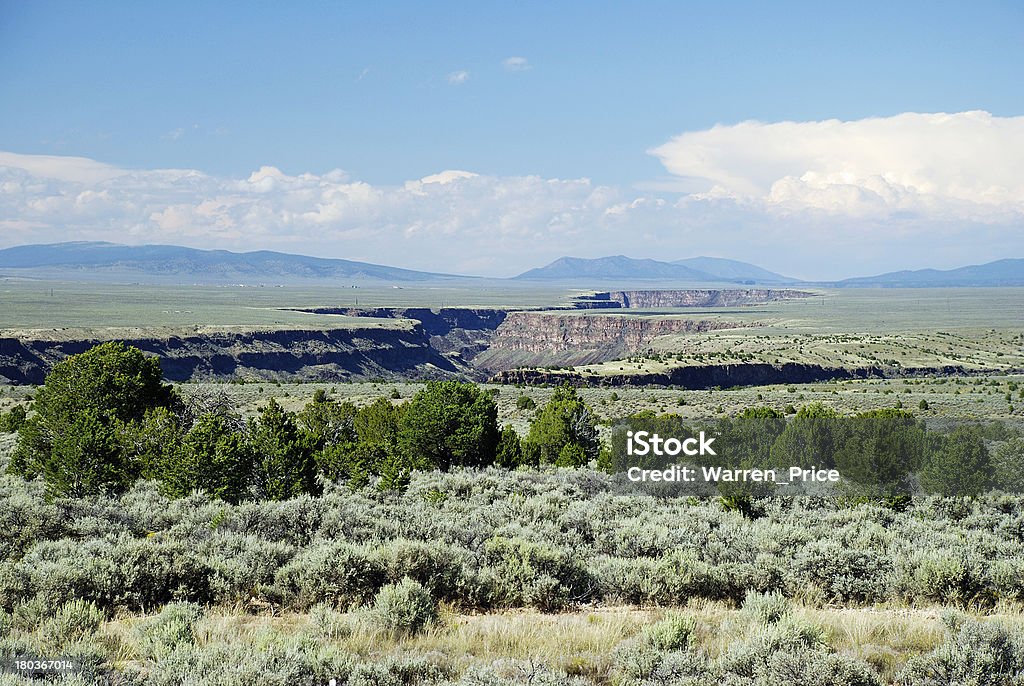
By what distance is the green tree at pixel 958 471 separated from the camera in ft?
52.6

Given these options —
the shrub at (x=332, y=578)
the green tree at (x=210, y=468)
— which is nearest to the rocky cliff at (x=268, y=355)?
the green tree at (x=210, y=468)

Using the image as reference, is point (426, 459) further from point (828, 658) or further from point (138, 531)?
point (828, 658)

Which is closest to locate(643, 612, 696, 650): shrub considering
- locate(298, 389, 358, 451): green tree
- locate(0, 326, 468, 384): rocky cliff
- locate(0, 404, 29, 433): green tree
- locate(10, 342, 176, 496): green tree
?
locate(10, 342, 176, 496): green tree

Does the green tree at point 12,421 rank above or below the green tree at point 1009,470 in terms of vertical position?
below

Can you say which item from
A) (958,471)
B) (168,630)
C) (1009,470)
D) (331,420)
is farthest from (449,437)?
(168,630)

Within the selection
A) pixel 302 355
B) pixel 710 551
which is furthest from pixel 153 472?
pixel 302 355

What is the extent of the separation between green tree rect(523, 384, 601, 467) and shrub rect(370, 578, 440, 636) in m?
17.4

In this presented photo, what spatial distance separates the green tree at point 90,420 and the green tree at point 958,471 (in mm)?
18807

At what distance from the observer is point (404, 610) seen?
8.47 m

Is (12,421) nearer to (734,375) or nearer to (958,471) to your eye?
(958,471)

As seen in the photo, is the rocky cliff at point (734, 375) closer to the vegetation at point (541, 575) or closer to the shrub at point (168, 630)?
the vegetation at point (541, 575)

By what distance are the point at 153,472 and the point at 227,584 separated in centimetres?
1373

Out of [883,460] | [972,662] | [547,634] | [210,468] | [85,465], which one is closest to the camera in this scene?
[972,662]

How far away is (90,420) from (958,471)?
68.6 feet
